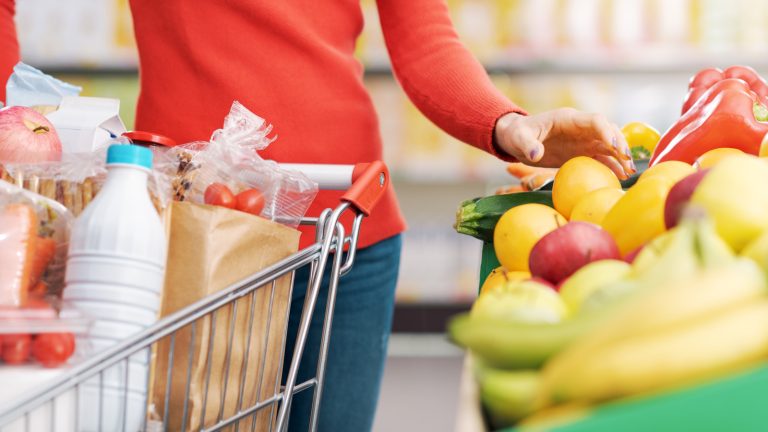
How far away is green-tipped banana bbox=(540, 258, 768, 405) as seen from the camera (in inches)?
19.8

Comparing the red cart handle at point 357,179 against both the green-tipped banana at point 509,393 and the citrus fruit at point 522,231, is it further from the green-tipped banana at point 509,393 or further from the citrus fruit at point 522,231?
the green-tipped banana at point 509,393

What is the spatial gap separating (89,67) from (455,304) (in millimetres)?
1781

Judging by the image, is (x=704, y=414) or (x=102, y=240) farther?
(x=102, y=240)

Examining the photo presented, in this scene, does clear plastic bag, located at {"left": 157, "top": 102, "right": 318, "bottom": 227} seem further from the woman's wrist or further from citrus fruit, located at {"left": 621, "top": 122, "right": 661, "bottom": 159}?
citrus fruit, located at {"left": 621, "top": 122, "right": 661, "bottom": 159}

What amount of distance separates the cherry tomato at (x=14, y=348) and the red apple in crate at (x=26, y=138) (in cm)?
29

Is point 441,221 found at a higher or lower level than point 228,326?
higher

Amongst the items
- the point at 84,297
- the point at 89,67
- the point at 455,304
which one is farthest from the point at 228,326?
the point at 89,67

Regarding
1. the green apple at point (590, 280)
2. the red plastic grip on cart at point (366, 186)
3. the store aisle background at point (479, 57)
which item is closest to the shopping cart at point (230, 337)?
the red plastic grip on cart at point (366, 186)

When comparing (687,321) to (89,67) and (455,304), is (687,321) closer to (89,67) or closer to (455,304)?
(455,304)

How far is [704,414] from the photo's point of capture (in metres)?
0.47

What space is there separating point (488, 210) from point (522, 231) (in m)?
0.23

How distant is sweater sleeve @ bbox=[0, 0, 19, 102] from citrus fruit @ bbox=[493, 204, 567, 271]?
0.91 metres

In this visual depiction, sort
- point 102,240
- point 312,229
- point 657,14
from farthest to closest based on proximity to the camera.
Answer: point 657,14 → point 312,229 → point 102,240

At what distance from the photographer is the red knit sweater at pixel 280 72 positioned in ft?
4.67
